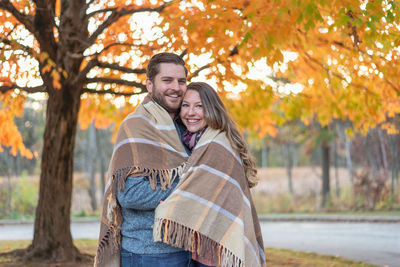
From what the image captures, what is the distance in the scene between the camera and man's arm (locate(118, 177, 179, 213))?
2.85 metres

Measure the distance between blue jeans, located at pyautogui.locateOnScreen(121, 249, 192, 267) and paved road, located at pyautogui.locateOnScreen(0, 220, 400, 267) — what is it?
5885 mm

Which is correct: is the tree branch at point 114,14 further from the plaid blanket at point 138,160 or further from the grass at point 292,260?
the plaid blanket at point 138,160

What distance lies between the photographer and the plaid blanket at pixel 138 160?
2.93 metres

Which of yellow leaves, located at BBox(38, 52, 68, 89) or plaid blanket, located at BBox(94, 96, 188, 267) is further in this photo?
yellow leaves, located at BBox(38, 52, 68, 89)

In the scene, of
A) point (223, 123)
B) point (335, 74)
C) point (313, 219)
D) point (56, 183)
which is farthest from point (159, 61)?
point (313, 219)

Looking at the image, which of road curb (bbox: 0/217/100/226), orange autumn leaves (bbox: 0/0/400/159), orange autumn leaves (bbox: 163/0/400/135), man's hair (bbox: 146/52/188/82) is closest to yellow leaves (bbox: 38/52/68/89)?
orange autumn leaves (bbox: 0/0/400/159)

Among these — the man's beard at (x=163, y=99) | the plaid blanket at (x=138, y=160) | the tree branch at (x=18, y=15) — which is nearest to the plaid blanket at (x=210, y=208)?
the plaid blanket at (x=138, y=160)

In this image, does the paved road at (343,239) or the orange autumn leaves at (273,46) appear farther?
the paved road at (343,239)

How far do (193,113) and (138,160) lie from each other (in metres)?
0.46

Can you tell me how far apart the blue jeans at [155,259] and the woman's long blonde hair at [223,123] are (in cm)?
63

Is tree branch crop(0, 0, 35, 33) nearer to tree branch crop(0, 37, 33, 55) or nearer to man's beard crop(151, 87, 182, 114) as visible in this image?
tree branch crop(0, 37, 33, 55)

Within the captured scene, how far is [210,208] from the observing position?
2.96m

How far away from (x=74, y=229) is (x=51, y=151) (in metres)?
7.77

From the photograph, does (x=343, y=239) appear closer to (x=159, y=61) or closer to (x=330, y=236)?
(x=330, y=236)
